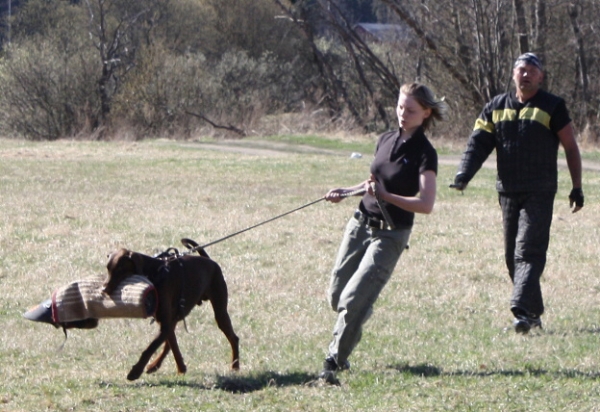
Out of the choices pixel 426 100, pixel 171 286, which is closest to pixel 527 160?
pixel 426 100

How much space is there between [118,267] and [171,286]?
0.35 metres

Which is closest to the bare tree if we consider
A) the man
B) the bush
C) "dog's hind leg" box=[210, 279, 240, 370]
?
the bush

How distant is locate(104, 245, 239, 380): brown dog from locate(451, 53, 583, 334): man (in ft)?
6.33

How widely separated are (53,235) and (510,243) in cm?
641

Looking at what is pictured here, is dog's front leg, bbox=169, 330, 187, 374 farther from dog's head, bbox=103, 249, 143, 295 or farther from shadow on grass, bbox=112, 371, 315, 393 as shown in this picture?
dog's head, bbox=103, 249, 143, 295

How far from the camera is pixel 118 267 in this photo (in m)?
5.59

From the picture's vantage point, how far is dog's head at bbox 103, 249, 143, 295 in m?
5.58

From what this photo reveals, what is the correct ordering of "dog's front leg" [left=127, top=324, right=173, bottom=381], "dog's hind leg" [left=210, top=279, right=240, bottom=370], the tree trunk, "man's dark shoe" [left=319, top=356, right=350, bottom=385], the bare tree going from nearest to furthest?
"dog's front leg" [left=127, top=324, right=173, bottom=381]
"man's dark shoe" [left=319, top=356, right=350, bottom=385]
"dog's hind leg" [left=210, top=279, right=240, bottom=370]
the tree trunk
the bare tree

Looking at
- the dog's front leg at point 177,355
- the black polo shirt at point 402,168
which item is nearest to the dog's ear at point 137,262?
the dog's front leg at point 177,355

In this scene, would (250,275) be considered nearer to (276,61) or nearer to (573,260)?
(573,260)

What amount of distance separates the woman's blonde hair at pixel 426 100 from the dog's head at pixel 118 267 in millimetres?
1813

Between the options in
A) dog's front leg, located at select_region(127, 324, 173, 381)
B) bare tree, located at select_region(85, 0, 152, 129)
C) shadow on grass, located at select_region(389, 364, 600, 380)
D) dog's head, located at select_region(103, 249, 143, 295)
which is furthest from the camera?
bare tree, located at select_region(85, 0, 152, 129)

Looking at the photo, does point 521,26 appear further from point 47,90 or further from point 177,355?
point 177,355

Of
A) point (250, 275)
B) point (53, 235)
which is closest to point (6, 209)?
point (53, 235)
